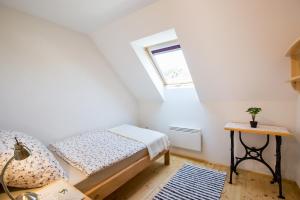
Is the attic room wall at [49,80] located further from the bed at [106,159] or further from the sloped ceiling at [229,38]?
the sloped ceiling at [229,38]

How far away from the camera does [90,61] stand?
2941mm

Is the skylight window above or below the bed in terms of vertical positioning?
above

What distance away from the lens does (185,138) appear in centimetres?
296

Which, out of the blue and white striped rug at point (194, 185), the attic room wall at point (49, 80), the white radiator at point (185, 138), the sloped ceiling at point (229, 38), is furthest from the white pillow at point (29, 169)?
the white radiator at point (185, 138)

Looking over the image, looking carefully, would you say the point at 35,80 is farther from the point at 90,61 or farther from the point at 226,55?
the point at 226,55

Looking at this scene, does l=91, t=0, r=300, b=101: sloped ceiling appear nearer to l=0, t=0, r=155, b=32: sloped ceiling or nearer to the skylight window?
l=0, t=0, r=155, b=32: sloped ceiling

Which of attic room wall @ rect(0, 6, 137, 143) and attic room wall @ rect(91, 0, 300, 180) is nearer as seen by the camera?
attic room wall @ rect(91, 0, 300, 180)

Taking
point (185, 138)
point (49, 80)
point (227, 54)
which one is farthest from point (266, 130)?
point (49, 80)

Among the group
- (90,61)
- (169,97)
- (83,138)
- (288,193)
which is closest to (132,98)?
(169,97)

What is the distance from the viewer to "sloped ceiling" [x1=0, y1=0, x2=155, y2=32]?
1871mm

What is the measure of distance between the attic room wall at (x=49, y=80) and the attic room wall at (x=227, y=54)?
0.51m

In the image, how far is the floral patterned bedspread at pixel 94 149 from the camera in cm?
178

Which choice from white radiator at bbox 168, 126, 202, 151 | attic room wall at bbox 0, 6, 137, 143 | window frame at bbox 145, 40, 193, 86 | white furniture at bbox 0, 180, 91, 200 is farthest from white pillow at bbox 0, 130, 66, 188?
window frame at bbox 145, 40, 193, 86

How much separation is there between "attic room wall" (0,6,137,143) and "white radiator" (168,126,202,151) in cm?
130
